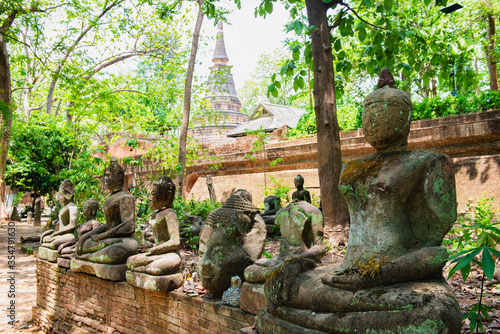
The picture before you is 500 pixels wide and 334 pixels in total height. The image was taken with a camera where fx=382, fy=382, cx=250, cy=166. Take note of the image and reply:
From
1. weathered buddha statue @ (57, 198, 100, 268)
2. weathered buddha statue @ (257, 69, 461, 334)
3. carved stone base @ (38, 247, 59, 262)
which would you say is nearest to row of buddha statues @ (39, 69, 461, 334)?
weathered buddha statue @ (257, 69, 461, 334)

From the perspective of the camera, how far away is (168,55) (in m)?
14.1

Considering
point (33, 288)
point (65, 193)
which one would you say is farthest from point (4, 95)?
→ point (65, 193)

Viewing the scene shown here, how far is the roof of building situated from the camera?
20.6 m

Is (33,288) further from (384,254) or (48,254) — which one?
(384,254)

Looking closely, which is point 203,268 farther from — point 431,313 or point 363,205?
point 431,313

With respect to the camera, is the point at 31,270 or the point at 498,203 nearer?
the point at 498,203

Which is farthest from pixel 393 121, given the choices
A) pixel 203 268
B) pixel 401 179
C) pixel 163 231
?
pixel 163 231

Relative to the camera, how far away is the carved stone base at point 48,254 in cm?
597

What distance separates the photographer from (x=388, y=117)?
230 cm

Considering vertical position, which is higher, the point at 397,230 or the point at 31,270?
the point at 397,230

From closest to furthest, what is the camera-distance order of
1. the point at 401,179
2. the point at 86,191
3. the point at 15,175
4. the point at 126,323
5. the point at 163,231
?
the point at 401,179, the point at 163,231, the point at 126,323, the point at 86,191, the point at 15,175


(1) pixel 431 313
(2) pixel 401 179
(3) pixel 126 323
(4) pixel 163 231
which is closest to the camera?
(1) pixel 431 313

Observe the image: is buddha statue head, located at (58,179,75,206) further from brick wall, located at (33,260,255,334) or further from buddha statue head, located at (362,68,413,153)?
buddha statue head, located at (362,68,413,153)

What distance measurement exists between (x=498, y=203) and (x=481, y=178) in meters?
0.50
